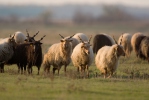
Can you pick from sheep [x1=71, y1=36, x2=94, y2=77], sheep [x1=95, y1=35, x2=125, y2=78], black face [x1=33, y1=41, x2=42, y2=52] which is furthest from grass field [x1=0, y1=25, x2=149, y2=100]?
black face [x1=33, y1=41, x2=42, y2=52]

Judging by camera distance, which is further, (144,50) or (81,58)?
(144,50)

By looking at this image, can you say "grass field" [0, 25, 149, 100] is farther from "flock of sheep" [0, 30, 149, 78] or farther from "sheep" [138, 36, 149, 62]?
"sheep" [138, 36, 149, 62]

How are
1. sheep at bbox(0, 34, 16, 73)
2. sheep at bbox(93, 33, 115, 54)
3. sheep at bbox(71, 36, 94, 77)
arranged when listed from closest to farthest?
sheep at bbox(71, 36, 94, 77), sheep at bbox(0, 34, 16, 73), sheep at bbox(93, 33, 115, 54)

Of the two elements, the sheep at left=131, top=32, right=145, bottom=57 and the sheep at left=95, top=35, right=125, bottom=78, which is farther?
the sheep at left=131, top=32, right=145, bottom=57

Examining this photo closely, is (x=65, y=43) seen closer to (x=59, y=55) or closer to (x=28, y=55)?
(x=59, y=55)

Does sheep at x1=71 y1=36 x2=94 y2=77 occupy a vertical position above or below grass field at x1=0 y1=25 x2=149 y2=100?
above

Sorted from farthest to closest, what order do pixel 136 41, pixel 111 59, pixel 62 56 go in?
pixel 136 41, pixel 62 56, pixel 111 59

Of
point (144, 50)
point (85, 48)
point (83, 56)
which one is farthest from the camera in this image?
point (144, 50)

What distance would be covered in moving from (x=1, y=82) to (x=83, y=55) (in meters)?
3.84

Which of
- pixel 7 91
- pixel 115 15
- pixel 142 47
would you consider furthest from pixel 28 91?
pixel 115 15

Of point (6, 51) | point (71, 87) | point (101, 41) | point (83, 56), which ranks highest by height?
point (101, 41)

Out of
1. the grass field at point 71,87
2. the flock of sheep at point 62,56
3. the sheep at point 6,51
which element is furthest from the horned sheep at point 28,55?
the grass field at point 71,87

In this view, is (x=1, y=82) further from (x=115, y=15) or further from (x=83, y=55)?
(x=115, y=15)

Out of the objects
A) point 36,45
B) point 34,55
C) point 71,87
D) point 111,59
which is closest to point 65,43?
point 36,45
